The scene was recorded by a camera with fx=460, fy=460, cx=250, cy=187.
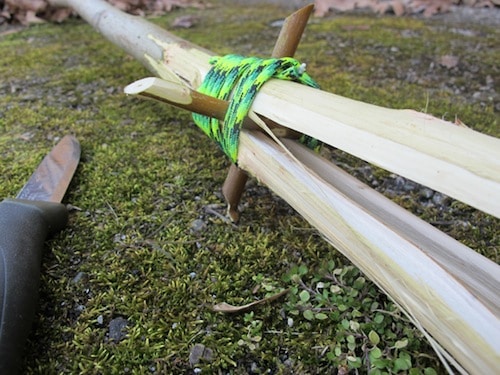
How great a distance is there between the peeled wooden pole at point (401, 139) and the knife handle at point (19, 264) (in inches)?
31.3

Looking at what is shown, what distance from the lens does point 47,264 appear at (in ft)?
4.93

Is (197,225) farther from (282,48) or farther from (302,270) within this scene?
(282,48)

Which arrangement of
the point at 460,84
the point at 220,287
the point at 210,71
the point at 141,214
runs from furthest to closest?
the point at 460,84, the point at 141,214, the point at 210,71, the point at 220,287

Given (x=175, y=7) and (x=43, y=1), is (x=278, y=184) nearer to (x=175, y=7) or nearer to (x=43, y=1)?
(x=43, y=1)

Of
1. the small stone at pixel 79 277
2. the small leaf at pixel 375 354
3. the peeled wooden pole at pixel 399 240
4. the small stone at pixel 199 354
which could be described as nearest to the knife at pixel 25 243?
the small stone at pixel 79 277

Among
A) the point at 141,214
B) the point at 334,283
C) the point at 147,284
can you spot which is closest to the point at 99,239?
the point at 141,214

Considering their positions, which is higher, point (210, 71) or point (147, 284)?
point (210, 71)

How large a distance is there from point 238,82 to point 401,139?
613 millimetres

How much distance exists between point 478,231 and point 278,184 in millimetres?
796

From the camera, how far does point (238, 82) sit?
1469 mm

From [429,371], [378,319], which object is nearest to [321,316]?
[378,319]

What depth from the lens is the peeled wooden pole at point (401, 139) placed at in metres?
0.92

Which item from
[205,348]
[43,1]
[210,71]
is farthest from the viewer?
[43,1]

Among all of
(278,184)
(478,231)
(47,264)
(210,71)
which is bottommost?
(47,264)
